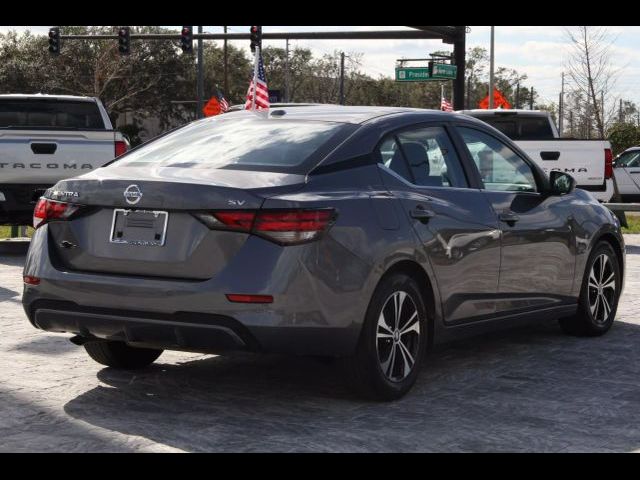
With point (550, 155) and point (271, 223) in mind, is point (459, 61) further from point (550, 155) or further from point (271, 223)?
point (271, 223)

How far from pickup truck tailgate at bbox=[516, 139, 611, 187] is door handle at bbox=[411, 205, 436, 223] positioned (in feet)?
35.4

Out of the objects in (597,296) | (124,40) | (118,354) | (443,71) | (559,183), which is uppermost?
(124,40)

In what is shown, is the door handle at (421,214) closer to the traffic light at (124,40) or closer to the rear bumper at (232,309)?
the rear bumper at (232,309)

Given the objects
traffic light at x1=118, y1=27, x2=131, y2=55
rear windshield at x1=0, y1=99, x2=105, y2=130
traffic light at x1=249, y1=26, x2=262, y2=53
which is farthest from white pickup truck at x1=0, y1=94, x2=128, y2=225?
traffic light at x1=118, y1=27, x2=131, y2=55

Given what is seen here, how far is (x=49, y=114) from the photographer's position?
50.1 ft

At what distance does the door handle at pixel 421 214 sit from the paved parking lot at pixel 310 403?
0.94 m

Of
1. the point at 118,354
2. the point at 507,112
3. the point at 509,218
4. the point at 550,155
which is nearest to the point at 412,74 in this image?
the point at 507,112

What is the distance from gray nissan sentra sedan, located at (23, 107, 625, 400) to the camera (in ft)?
17.8

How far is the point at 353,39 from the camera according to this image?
99.5 feet

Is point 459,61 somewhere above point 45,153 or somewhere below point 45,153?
above

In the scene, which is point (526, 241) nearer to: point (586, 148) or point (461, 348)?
point (461, 348)

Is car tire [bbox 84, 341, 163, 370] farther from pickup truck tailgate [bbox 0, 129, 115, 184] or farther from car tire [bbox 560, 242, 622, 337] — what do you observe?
pickup truck tailgate [bbox 0, 129, 115, 184]

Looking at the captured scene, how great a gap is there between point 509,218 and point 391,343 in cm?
148
